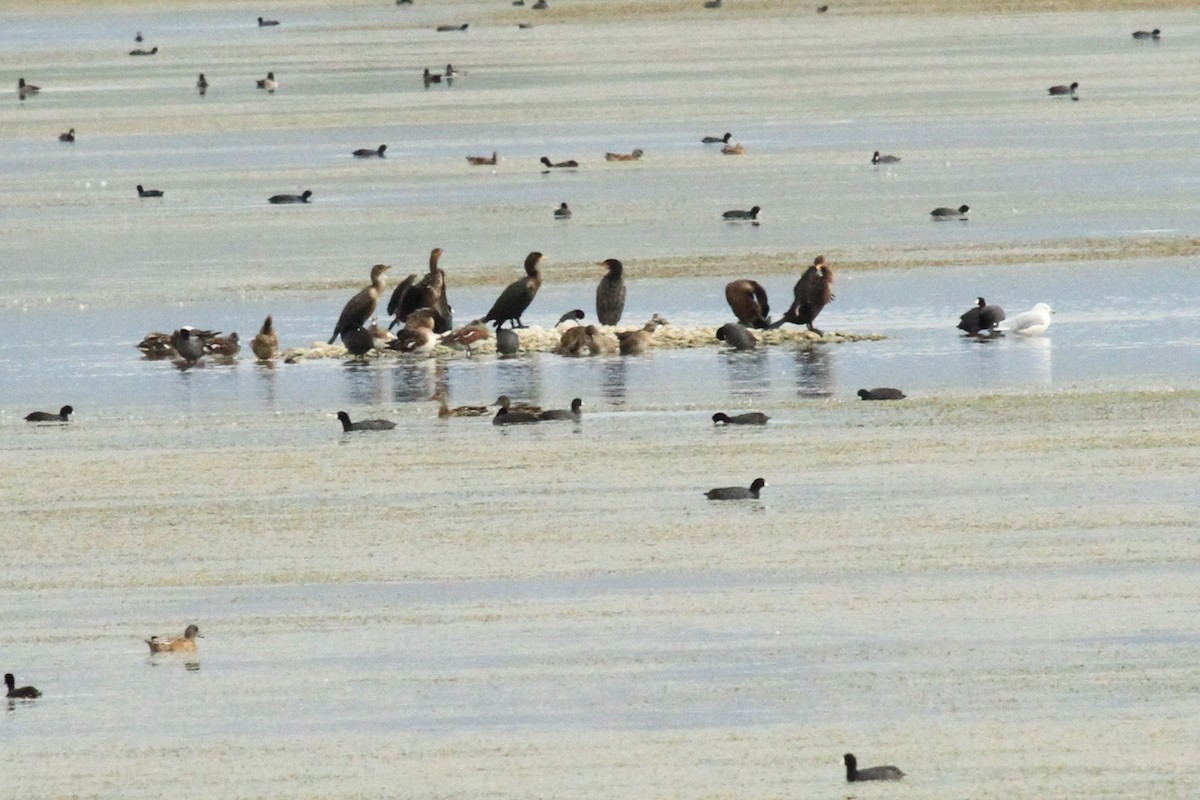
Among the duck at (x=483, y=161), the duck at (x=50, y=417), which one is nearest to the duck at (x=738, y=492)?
the duck at (x=50, y=417)

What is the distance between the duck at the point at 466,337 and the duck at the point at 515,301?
1.54 feet

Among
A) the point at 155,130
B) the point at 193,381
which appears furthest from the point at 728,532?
the point at 155,130

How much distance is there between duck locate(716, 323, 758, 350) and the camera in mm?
21359

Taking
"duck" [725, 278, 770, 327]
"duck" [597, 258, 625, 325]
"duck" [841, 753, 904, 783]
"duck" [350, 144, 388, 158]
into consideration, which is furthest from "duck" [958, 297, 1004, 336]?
"duck" [350, 144, 388, 158]

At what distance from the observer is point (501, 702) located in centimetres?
1102

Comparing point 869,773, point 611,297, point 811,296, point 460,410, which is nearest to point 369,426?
point 460,410

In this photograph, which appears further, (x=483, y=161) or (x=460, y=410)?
(x=483, y=161)

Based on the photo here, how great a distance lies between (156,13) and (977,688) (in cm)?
9463

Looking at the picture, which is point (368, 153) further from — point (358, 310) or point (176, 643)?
point (176, 643)

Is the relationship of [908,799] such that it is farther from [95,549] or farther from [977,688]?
[95,549]

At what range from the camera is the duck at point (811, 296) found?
21781 mm

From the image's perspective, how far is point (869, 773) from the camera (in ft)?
31.8

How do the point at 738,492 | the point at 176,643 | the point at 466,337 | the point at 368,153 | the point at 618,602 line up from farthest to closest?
the point at 368,153 < the point at 466,337 < the point at 738,492 < the point at 618,602 < the point at 176,643

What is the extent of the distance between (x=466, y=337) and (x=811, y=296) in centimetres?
279
